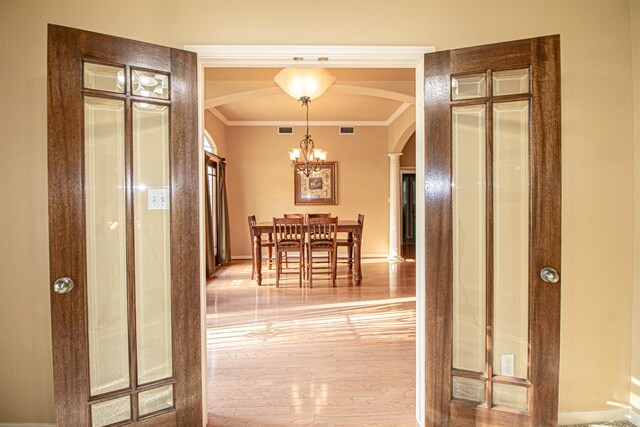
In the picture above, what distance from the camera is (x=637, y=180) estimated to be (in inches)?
79.4

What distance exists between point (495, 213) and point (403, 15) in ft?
4.10

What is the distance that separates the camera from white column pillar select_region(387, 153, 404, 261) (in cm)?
795

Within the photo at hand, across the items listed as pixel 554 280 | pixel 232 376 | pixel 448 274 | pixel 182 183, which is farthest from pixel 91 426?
pixel 554 280

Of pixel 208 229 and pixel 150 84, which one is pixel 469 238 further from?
pixel 208 229

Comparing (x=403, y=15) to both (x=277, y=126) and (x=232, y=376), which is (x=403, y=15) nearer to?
(x=232, y=376)

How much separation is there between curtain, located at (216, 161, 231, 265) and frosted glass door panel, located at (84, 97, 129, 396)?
17.7 ft

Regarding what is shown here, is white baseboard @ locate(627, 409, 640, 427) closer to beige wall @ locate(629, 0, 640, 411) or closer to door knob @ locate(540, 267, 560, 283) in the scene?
beige wall @ locate(629, 0, 640, 411)

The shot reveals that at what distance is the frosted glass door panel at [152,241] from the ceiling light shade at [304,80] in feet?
7.13

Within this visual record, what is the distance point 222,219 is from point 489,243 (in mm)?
6097

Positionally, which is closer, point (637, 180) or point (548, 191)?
point (548, 191)

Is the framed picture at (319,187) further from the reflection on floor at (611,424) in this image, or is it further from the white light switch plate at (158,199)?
the reflection on floor at (611,424)

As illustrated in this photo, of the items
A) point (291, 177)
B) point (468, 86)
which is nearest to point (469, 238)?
point (468, 86)

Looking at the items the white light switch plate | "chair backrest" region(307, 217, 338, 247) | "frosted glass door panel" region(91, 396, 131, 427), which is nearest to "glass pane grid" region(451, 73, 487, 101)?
the white light switch plate

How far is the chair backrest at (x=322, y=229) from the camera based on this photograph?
5.32m
